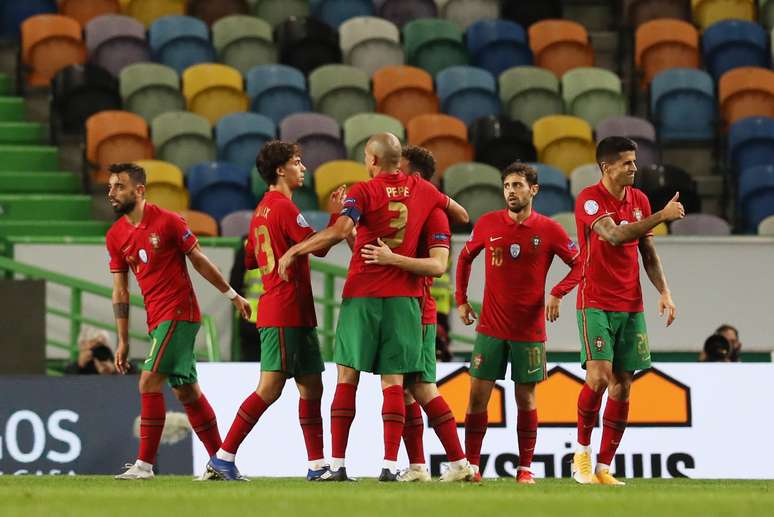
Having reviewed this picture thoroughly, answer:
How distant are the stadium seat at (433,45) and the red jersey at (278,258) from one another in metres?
9.90

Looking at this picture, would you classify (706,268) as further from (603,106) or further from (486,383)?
(486,383)

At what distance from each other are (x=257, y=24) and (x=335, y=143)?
8.00 feet

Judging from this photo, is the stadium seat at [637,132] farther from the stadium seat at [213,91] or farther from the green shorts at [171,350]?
the green shorts at [171,350]

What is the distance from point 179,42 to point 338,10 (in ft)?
6.87

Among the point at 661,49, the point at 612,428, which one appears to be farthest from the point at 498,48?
the point at 612,428

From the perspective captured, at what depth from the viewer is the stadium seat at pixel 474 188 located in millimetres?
15070

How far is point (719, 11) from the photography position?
1869 centimetres

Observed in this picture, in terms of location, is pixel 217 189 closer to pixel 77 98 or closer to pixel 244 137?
pixel 244 137

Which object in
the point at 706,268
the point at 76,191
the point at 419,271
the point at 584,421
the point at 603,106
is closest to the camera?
the point at 419,271

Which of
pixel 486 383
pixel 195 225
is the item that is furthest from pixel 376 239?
pixel 195 225

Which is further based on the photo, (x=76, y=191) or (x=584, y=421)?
(x=76, y=191)

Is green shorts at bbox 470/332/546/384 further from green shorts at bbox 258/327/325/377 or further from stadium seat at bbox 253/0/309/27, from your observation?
stadium seat at bbox 253/0/309/27

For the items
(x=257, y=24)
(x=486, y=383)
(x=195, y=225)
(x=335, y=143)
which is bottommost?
(x=486, y=383)

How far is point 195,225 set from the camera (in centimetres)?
1402
